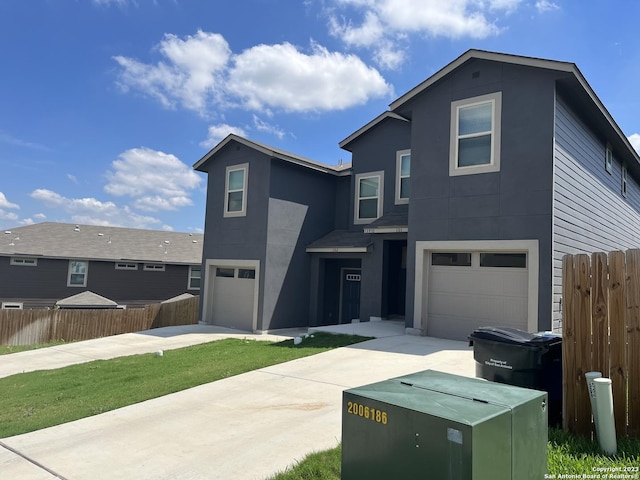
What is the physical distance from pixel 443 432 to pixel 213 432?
3.84m

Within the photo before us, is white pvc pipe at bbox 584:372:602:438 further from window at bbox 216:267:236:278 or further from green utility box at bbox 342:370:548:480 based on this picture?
window at bbox 216:267:236:278

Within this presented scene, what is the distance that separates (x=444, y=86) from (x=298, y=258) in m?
8.04

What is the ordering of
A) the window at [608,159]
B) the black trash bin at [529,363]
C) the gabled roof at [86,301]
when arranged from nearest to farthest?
the black trash bin at [529,363]
the window at [608,159]
the gabled roof at [86,301]

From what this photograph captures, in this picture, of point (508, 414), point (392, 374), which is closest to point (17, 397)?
point (392, 374)

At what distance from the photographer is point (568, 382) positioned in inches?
181

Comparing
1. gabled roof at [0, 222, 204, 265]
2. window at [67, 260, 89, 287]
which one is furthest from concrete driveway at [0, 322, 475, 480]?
window at [67, 260, 89, 287]

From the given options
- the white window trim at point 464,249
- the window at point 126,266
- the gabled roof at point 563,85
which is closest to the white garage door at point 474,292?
the white window trim at point 464,249

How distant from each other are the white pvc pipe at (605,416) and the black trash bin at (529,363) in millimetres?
705

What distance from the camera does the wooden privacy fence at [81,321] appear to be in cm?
1836

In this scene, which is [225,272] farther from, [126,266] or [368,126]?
[126,266]

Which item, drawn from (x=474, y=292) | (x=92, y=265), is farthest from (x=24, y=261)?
(x=474, y=292)

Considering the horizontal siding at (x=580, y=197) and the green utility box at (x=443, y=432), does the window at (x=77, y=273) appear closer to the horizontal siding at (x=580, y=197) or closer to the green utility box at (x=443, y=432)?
the horizontal siding at (x=580, y=197)

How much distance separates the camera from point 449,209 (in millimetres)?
11297

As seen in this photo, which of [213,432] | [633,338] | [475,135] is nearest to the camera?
[633,338]
